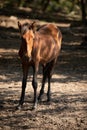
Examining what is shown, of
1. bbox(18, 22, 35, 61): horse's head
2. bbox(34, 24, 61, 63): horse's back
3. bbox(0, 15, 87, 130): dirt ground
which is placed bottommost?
bbox(0, 15, 87, 130): dirt ground

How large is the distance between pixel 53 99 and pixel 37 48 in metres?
1.67

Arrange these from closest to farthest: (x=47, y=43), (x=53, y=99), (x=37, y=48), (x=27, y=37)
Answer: (x=27, y=37) < (x=37, y=48) < (x=47, y=43) < (x=53, y=99)

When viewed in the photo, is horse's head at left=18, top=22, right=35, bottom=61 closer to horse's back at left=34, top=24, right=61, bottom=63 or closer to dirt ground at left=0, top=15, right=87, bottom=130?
horse's back at left=34, top=24, right=61, bottom=63

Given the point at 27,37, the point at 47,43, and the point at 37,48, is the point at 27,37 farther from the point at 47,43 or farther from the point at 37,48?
the point at 47,43

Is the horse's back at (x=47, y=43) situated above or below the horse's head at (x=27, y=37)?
below

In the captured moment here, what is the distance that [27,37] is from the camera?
8.34 m

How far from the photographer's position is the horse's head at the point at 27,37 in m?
8.30

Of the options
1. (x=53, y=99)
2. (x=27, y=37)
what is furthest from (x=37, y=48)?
(x=53, y=99)

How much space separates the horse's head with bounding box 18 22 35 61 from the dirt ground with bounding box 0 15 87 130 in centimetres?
129

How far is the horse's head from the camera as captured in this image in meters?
8.30

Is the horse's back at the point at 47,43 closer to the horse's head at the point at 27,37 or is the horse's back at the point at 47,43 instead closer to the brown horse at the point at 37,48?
the brown horse at the point at 37,48

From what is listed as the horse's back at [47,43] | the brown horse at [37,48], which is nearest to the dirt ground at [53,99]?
the brown horse at [37,48]

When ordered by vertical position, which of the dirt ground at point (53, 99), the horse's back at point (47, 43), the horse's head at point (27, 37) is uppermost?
the horse's head at point (27, 37)

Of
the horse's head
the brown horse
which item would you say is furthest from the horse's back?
the horse's head
